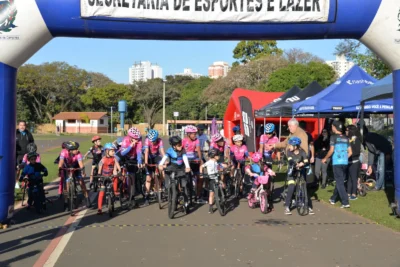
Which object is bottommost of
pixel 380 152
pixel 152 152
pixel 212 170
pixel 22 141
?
pixel 212 170

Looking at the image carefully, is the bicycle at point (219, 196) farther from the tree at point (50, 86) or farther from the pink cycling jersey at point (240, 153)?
the tree at point (50, 86)

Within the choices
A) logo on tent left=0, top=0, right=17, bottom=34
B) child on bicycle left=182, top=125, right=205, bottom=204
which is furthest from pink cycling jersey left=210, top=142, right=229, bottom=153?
logo on tent left=0, top=0, right=17, bottom=34

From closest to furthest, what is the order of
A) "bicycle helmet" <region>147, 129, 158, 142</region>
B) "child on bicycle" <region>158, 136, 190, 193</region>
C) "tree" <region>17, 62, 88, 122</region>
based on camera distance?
"child on bicycle" <region>158, 136, 190, 193</region>, "bicycle helmet" <region>147, 129, 158, 142</region>, "tree" <region>17, 62, 88, 122</region>

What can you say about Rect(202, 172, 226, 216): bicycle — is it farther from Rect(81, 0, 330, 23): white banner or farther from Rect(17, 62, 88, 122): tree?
Rect(17, 62, 88, 122): tree

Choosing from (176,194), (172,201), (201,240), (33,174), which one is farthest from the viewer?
(33,174)

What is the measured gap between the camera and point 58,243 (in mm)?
7172

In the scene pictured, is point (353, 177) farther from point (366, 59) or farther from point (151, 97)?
point (151, 97)

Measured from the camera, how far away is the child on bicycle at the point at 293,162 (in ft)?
30.7

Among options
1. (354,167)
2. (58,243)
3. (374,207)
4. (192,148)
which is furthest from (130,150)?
(374,207)

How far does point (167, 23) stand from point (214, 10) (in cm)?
87

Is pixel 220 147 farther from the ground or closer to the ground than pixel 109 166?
farther from the ground

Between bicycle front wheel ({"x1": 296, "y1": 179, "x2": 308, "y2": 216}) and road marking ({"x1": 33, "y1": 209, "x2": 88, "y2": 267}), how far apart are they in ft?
13.8

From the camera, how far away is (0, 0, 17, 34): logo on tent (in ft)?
26.8

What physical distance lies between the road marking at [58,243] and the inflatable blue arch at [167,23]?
1.12m
